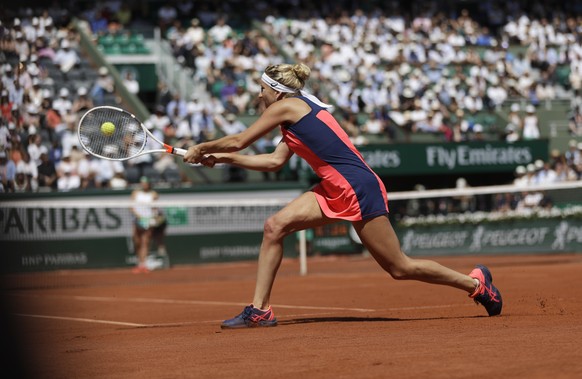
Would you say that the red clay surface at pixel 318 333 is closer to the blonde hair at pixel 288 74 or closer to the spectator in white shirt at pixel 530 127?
the blonde hair at pixel 288 74

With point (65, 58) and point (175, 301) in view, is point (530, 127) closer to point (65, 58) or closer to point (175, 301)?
point (65, 58)

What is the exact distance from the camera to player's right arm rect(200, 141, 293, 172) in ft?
27.5

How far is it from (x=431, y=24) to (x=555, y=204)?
39.8 feet

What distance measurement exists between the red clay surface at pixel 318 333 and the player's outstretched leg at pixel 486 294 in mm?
127

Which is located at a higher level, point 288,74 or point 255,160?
point 288,74

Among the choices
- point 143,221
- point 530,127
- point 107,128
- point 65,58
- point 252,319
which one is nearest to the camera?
point 252,319

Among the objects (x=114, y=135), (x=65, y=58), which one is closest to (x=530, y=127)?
(x=65, y=58)

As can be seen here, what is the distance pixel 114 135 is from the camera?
919cm

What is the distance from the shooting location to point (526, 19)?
117 feet

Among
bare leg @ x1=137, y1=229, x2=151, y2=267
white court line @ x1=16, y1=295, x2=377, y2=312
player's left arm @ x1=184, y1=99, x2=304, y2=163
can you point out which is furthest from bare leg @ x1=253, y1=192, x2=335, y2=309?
bare leg @ x1=137, y1=229, x2=151, y2=267

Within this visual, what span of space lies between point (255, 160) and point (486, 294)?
85.1 inches

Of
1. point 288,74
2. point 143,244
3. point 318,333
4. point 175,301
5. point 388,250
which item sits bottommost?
point 143,244

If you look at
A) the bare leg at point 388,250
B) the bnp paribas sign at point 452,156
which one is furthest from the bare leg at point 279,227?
the bnp paribas sign at point 452,156

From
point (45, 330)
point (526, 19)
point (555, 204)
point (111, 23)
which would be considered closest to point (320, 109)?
point (45, 330)
